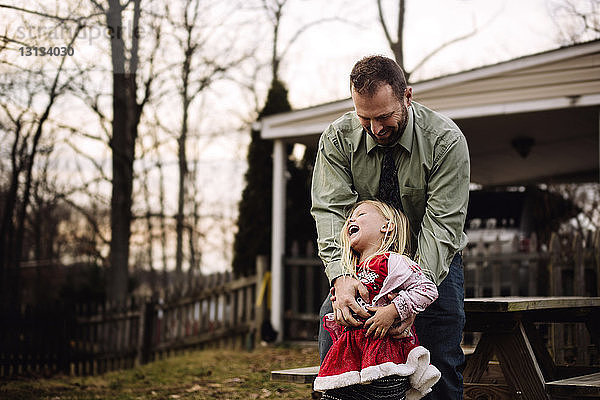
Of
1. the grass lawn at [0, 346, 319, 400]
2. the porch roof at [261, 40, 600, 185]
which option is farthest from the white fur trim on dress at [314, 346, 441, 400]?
the porch roof at [261, 40, 600, 185]

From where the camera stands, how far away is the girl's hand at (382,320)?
2.81 metres

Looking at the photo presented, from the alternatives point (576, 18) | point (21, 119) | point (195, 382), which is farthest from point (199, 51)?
point (195, 382)

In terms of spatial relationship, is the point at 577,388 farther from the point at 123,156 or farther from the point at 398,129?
the point at 123,156

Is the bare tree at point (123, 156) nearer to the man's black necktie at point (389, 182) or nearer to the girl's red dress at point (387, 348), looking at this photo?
the man's black necktie at point (389, 182)

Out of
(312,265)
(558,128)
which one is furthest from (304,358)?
(558,128)

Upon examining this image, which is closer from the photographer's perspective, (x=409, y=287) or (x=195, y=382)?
(x=409, y=287)

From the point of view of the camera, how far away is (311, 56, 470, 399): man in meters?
2.97

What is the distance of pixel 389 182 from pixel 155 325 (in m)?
7.80

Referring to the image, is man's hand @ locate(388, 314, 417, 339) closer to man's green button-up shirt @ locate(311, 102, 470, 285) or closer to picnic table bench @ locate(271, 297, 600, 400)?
man's green button-up shirt @ locate(311, 102, 470, 285)

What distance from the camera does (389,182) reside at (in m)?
3.31

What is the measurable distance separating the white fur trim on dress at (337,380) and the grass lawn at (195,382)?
8.62 feet

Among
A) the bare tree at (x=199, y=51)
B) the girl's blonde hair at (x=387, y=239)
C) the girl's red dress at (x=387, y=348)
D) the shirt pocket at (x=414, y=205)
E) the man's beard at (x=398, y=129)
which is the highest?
the bare tree at (x=199, y=51)

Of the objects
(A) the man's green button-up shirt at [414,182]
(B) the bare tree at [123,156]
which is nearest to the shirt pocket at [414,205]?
(A) the man's green button-up shirt at [414,182]

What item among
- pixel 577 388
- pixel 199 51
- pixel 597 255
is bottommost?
pixel 577 388
